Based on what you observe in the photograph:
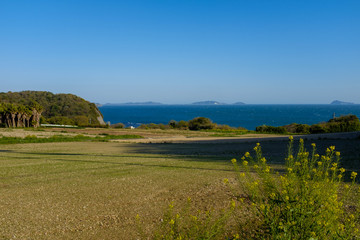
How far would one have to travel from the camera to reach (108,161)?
11.8 meters

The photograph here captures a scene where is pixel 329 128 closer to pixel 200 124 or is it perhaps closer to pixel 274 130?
pixel 274 130

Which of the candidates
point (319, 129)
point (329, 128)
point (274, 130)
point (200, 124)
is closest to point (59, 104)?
point (200, 124)

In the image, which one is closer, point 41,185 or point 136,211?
point 136,211

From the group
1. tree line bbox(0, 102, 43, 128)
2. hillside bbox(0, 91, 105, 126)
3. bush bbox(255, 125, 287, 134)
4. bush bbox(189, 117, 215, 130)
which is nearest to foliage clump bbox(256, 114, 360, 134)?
bush bbox(255, 125, 287, 134)

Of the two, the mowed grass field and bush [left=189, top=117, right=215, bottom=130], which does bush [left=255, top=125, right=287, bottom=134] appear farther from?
the mowed grass field

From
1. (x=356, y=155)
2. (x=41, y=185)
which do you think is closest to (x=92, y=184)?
(x=41, y=185)

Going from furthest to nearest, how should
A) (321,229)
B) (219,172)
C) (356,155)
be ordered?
1. (356,155)
2. (219,172)
3. (321,229)

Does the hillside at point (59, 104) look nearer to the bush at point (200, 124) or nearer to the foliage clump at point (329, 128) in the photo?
the bush at point (200, 124)

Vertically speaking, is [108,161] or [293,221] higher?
[293,221]

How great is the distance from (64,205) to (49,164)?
17.4 ft

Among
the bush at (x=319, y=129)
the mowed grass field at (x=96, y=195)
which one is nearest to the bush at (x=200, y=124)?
the bush at (x=319, y=129)

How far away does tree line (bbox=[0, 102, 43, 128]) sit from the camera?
110 ft

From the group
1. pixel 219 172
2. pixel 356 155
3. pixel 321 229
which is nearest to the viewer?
pixel 321 229

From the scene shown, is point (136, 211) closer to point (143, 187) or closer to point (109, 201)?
point (109, 201)
